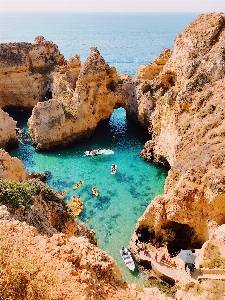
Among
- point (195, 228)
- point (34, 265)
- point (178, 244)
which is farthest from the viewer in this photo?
point (178, 244)

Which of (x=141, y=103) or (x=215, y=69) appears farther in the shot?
(x=141, y=103)

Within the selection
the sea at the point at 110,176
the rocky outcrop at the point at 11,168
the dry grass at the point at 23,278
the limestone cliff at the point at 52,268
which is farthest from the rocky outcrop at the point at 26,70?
the dry grass at the point at 23,278

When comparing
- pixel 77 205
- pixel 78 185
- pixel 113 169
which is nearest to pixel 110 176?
pixel 113 169

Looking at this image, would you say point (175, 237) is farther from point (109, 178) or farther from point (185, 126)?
point (109, 178)

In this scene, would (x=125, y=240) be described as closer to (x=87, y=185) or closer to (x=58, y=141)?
(x=87, y=185)

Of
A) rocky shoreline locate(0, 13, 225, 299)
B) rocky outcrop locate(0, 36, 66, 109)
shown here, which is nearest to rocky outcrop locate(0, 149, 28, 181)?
rocky shoreline locate(0, 13, 225, 299)

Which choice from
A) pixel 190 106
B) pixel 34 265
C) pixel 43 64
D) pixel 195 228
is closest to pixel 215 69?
pixel 190 106

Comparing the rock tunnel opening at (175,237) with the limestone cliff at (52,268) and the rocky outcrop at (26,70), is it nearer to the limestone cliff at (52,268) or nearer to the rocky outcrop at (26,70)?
the limestone cliff at (52,268)

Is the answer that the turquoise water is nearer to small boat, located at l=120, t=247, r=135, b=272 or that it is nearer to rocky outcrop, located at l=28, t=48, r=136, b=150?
small boat, located at l=120, t=247, r=135, b=272
